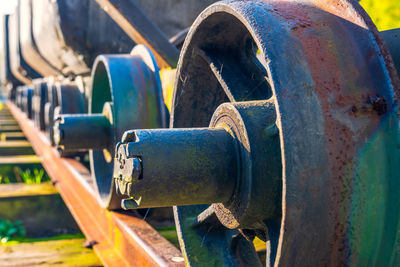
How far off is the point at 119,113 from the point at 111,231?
1.92 feet

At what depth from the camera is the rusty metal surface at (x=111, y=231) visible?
5.83ft

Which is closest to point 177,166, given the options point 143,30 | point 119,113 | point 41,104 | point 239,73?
point 239,73

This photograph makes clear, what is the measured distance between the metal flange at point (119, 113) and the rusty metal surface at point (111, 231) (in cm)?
14

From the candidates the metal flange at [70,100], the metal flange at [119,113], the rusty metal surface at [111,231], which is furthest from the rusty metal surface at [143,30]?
the metal flange at [70,100]

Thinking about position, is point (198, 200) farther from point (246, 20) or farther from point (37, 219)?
point (37, 219)

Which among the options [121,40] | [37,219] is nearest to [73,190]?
[37,219]

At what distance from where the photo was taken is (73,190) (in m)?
3.43

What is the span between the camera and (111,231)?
7.70 ft

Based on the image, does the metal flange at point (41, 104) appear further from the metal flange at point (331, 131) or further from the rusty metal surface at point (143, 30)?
the metal flange at point (331, 131)

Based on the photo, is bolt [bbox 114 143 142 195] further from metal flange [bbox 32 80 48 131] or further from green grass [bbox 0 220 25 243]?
metal flange [bbox 32 80 48 131]

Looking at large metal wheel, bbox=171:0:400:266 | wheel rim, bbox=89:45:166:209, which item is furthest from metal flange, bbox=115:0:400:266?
wheel rim, bbox=89:45:166:209

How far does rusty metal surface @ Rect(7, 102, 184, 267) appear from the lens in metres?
1.78

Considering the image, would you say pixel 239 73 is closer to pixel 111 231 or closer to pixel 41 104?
pixel 111 231

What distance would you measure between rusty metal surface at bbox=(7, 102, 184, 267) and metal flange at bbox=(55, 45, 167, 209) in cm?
14
